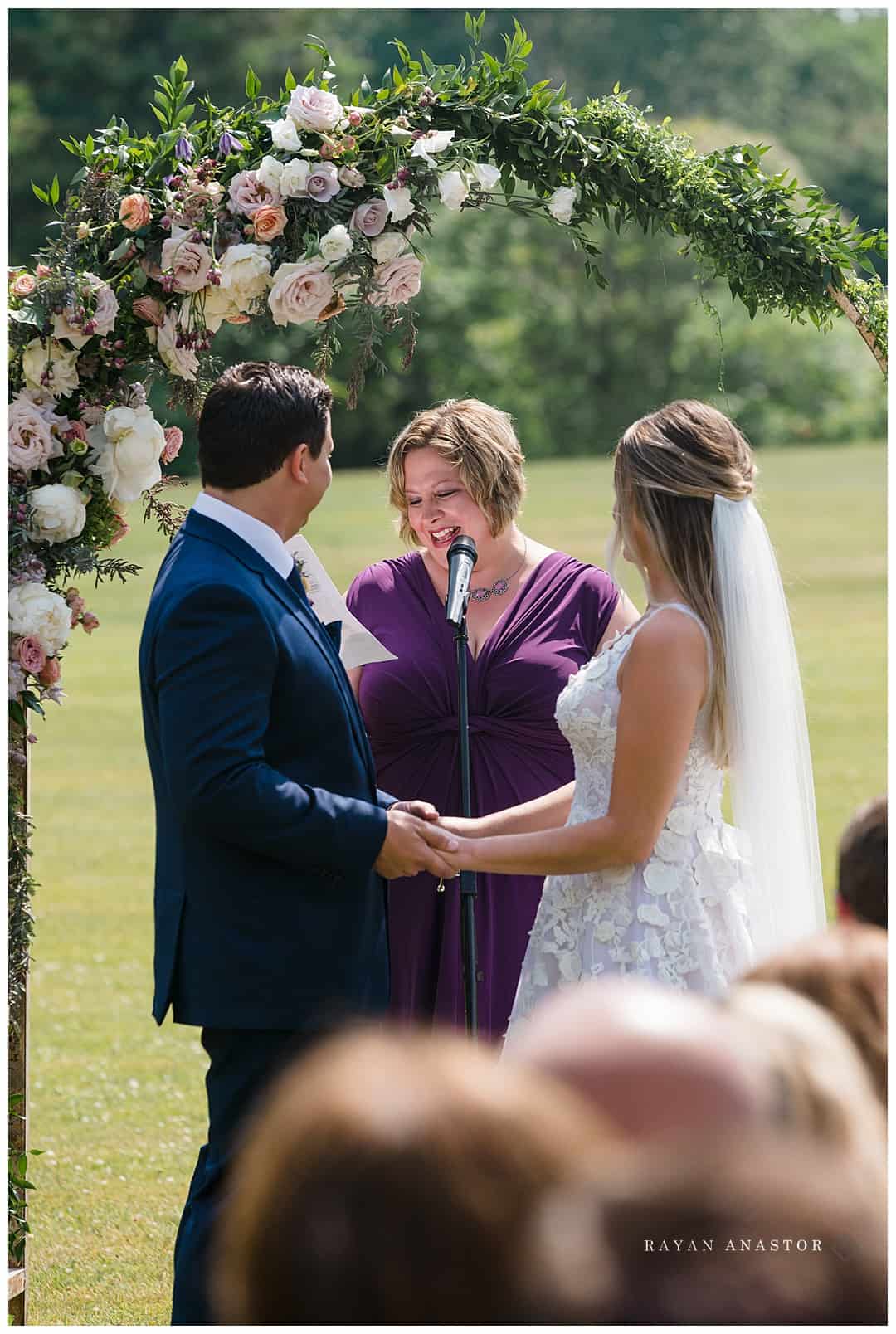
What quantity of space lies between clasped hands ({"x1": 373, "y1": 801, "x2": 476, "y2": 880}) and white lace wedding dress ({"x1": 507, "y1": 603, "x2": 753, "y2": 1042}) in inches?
12.6

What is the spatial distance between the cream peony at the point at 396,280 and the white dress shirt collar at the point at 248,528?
0.78 metres

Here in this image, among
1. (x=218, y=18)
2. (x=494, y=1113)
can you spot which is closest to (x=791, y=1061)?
(x=494, y=1113)

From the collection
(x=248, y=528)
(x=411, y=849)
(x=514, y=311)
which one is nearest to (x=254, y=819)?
(x=411, y=849)

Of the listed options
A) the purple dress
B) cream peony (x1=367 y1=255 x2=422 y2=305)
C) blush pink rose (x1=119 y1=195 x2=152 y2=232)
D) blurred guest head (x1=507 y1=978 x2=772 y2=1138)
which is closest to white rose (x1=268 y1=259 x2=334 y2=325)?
cream peony (x1=367 y1=255 x2=422 y2=305)

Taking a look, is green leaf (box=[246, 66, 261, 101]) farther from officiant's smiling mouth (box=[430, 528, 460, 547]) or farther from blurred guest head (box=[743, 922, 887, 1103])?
blurred guest head (box=[743, 922, 887, 1103])

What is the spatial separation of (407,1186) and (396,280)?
10.1 ft

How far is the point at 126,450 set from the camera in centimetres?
372

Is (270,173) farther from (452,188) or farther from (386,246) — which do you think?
(452,188)

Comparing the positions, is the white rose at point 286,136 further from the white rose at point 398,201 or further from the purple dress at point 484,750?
the purple dress at point 484,750

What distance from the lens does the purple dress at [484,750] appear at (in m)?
4.35

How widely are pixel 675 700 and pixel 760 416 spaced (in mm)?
30247

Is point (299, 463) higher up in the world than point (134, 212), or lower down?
lower down

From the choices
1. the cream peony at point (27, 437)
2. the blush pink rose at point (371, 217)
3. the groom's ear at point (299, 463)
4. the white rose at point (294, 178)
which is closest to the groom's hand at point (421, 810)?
the groom's ear at point (299, 463)

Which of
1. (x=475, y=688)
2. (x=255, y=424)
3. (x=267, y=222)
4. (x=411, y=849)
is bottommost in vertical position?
(x=411, y=849)
